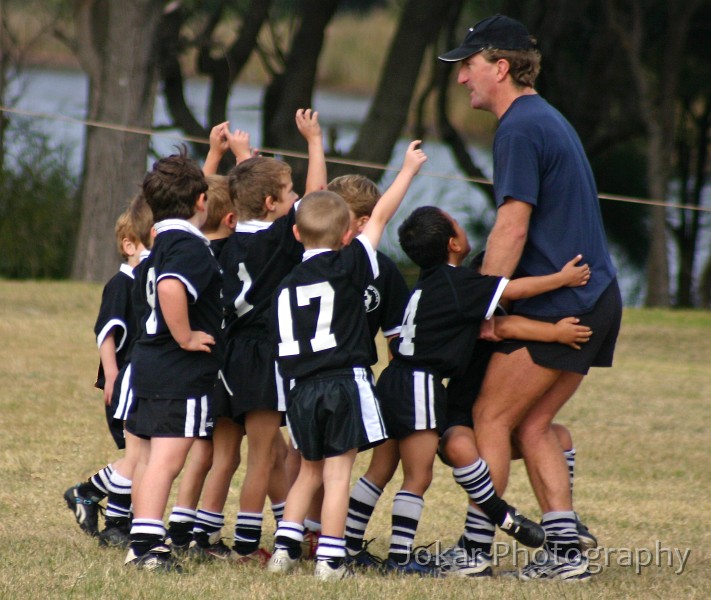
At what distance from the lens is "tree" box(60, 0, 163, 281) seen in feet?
42.2

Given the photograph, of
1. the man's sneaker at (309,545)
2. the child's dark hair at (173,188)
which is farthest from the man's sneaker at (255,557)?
the child's dark hair at (173,188)

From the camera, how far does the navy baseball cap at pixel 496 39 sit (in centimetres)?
403

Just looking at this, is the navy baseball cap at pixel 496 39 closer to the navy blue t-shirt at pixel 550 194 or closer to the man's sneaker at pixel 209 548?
the navy blue t-shirt at pixel 550 194

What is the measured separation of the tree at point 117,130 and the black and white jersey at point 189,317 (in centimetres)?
875

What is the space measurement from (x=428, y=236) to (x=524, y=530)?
104 centimetres

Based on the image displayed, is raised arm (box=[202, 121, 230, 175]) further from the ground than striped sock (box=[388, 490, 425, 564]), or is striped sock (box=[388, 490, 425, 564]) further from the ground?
raised arm (box=[202, 121, 230, 175])

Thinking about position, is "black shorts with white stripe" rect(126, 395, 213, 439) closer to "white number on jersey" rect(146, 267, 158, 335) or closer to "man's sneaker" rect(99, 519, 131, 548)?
"white number on jersey" rect(146, 267, 158, 335)

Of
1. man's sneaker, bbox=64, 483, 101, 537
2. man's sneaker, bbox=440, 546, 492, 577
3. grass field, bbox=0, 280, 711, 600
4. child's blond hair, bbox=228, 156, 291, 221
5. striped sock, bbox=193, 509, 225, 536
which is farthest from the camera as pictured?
man's sneaker, bbox=64, 483, 101, 537

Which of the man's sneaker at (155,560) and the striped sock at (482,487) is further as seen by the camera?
the striped sock at (482,487)

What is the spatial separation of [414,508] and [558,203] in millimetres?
1149

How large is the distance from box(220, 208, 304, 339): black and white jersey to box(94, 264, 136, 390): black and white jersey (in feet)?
1.75

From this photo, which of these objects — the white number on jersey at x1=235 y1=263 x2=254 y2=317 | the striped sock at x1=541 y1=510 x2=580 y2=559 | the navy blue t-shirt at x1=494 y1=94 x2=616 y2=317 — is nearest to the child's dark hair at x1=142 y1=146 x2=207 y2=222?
the white number on jersey at x1=235 y1=263 x2=254 y2=317

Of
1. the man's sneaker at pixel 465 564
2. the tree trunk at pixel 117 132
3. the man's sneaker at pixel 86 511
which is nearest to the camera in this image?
the man's sneaker at pixel 465 564

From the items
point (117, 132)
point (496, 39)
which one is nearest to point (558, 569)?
point (496, 39)
